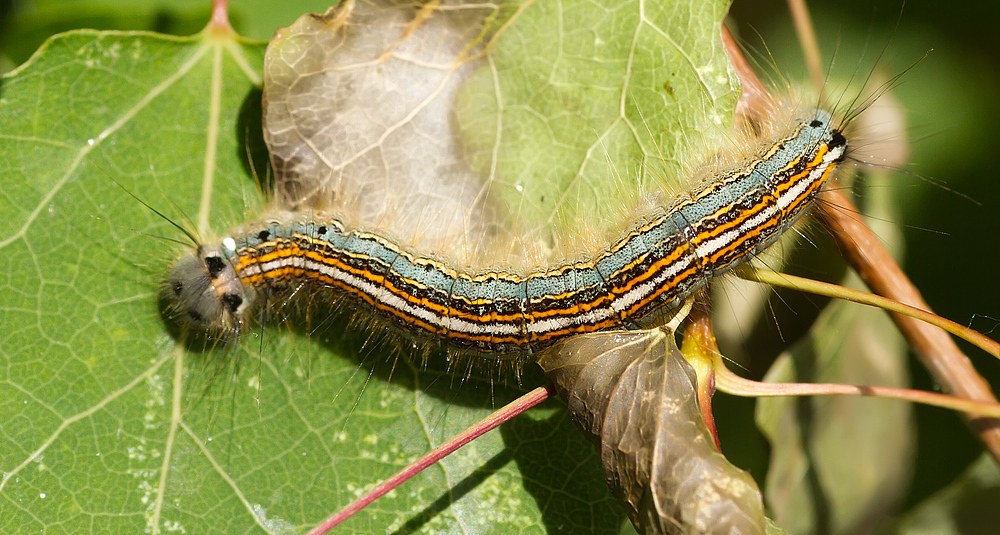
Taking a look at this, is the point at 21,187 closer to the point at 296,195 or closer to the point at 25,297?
the point at 25,297

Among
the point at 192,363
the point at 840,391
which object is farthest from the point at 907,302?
the point at 192,363

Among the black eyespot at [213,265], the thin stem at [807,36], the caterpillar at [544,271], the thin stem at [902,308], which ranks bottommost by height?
the thin stem at [902,308]

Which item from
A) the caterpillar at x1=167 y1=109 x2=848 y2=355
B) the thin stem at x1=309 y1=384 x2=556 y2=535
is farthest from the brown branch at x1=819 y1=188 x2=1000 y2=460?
the thin stem at x1=309 y1=384 x2=556 y2=535

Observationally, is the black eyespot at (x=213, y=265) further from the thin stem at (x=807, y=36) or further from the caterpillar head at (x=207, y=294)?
the thin stem at (x=807, y=36)

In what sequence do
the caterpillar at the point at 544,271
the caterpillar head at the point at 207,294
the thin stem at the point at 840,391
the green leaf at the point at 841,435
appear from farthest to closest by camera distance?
the green leaf at the point at 841,435, the caterpillar head at the point at 207,294, the caterpillar at the point at 544,271, the thin stem at the point at 840,391

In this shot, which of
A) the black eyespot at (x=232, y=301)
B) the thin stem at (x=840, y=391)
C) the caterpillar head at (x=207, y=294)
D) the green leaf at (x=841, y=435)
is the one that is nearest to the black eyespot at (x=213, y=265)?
the caterpillar head at (x=207, y=294)

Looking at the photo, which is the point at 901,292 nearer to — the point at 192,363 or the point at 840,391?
the point at 840,391
